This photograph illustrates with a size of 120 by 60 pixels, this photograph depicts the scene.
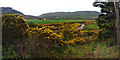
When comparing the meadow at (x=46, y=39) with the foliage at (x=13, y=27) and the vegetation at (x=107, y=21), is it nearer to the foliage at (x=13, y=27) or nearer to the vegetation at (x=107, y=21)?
the foliage at (x=13, y=27)

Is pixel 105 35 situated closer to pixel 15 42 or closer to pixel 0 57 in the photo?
pixel 15 42

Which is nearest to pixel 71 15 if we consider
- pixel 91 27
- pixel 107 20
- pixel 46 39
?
pixel 91 27

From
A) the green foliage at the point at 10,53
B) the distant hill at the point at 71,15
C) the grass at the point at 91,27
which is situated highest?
the distant hill at the point at 71,15

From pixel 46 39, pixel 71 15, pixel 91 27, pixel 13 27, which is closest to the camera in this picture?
pixel 13 27

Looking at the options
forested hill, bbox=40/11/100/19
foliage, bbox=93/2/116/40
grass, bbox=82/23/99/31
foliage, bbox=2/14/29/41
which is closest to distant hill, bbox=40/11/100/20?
forested hill, bbox=40/11/100/19

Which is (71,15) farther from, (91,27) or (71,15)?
(91,27)

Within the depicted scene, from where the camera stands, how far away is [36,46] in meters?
3.91

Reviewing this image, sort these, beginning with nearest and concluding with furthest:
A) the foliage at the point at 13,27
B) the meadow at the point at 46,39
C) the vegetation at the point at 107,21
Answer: the foliage at the point at 13,27
the meadow at the point at 46,39
the vegetation at the point at 107,21

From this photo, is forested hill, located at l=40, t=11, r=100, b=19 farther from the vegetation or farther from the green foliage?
the green foliage

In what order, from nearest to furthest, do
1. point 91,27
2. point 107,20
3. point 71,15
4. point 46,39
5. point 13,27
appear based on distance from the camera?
point 13,27
point 46,39
point 71,15
point 91,27
point 107,20

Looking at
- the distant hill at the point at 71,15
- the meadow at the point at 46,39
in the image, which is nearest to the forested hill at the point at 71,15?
the distant hill at the point at 71,15

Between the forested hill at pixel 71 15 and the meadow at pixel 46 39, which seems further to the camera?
the forested hill at pixel 71 15

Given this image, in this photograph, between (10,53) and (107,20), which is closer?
(10,53)

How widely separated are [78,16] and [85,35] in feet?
4.09
